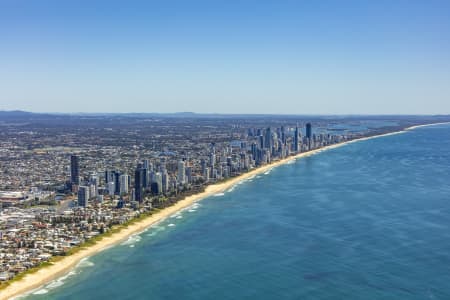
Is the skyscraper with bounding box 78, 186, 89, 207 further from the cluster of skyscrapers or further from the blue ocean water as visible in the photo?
the blue ocean water

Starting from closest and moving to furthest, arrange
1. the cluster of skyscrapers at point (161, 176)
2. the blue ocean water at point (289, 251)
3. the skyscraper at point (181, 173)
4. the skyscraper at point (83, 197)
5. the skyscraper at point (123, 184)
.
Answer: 1. the blue ocean water at point (289, 251)
2. the skyscraper at point (83, 197)
3. the cluster of skyscrapers at point (161, 176)
4. the skyscraper at point (123, 184)
5. the skyscraper at point (181, 173)

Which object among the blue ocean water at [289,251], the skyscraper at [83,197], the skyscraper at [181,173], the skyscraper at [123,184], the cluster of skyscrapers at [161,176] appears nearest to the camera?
the blue ocean water at [289,251]

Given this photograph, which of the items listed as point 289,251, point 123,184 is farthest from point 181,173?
point 289,251

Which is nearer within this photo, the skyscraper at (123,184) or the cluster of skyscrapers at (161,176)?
the cluster of skyscrapers at (161,176)

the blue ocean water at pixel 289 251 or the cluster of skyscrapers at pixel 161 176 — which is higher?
the cluster of skyscrapers at pixel 161 176

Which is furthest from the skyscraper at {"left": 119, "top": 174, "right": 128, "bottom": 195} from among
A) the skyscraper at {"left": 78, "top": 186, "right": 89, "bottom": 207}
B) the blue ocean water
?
the blue ocean water

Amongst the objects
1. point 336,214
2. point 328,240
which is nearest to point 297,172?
point 336,214

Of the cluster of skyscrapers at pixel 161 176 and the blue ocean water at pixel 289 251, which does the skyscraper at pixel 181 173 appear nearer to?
the cluster of skyscrapers at pixel 161 176

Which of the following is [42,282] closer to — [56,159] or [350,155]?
[56,159]

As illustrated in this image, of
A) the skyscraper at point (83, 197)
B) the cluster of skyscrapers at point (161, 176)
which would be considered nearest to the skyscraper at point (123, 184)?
the cluster of skyscrapers at point (161, 176)
